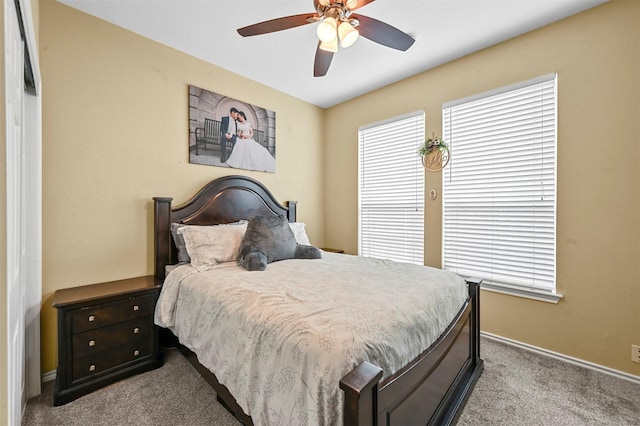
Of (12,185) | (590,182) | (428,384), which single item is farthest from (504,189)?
(12,185)

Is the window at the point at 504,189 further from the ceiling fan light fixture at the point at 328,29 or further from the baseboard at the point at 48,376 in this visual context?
the baseboard at the point at 48,376

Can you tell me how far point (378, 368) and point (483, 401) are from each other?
1415 millimetres

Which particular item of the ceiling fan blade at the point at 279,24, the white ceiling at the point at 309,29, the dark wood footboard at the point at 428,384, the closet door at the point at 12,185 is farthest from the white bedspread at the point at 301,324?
the white ceiling at the point at 309,29

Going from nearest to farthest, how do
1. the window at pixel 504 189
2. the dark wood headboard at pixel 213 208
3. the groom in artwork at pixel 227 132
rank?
the window at pixel 504 189 → the dark wood headboard at pixel 213 208 → the groom in artwork at pixel 227 132

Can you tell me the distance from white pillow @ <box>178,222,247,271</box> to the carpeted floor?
0.86 m

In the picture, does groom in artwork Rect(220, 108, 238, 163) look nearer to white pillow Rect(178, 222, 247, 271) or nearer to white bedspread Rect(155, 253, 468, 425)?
white pillow Rect(178, 222, 247, 271)

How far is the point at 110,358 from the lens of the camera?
6.63ft

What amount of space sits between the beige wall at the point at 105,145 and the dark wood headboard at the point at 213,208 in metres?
0.12

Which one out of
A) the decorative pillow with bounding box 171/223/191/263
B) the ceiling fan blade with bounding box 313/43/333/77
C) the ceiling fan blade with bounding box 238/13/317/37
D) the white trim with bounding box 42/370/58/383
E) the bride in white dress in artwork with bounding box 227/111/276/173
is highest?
the ceiling fan blade with bounding box 238/13/317/37

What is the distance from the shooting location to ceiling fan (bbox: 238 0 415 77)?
171cm

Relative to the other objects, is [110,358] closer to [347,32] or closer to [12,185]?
[12,185]

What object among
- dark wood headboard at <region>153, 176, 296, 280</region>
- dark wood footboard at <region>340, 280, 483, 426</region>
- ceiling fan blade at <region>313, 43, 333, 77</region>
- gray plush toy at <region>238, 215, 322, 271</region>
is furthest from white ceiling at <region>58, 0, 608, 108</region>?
dark wood footboard at <region>340, 280, 483, 426</region>

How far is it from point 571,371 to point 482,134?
210cm

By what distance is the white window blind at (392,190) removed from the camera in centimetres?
325
